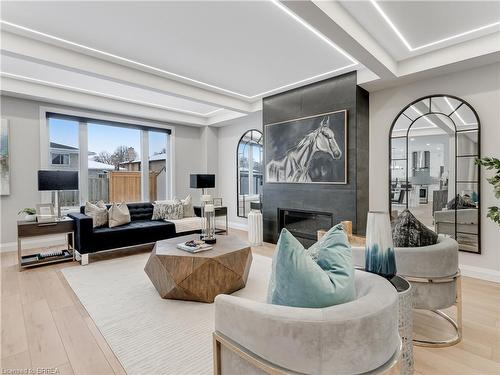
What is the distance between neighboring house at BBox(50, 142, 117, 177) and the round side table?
5.66 metres

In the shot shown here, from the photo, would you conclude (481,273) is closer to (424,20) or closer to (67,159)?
(424,20)

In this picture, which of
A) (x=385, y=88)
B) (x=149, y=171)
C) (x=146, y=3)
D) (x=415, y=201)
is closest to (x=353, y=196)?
(x=415, y=201)

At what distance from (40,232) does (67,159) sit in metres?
1.95

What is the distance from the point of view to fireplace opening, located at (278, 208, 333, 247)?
14.1ft

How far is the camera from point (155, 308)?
100 inches

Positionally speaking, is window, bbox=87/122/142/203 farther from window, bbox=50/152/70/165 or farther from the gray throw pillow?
the gray throw pillow

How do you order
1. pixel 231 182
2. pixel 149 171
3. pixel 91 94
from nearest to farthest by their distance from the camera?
pixel 91 94, pixel 149 171, pixel 231 182

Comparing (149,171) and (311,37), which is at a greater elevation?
(311,37)

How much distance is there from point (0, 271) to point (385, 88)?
19.3 ft

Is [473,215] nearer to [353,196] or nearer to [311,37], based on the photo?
[353,196]

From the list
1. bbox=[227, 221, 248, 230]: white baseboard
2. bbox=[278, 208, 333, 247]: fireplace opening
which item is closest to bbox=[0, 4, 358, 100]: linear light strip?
bbox=[278, 208, 333, 247]: fireplace opening

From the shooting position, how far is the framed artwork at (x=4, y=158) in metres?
4.40

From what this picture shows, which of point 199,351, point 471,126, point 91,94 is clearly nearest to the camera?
point 199,351

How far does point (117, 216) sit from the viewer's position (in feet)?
14.4
